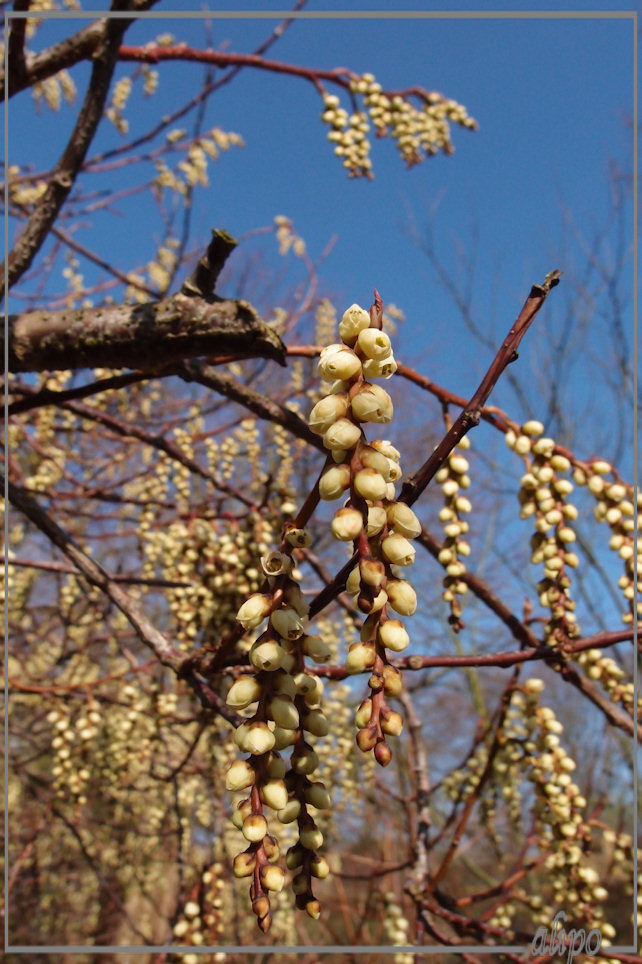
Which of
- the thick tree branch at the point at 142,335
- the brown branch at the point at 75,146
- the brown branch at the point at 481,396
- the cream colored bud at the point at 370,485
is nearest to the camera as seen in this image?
the cream colored bud at the point at 370,485

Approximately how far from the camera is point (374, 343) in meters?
0.50

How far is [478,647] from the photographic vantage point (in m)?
5.54

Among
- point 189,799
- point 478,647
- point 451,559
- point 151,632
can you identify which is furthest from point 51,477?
point 478,647

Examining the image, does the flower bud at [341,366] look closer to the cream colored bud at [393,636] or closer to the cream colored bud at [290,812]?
the cream colored bud at [393,636]

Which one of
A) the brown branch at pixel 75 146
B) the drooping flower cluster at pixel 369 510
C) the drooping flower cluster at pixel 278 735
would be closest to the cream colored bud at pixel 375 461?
the drooping flower cluster at pixel 369 510

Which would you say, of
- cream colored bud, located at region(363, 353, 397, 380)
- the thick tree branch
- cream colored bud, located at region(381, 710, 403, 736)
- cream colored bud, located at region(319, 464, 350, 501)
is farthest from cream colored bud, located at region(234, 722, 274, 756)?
the thick tree branch

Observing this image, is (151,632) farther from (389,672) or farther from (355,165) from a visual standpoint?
(355,165)

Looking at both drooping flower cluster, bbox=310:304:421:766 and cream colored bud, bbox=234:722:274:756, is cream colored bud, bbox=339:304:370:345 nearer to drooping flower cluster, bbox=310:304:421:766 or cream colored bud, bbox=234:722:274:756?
drooping flower cluster, bbox=310:304:421:766

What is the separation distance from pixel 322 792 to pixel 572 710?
18.6ft

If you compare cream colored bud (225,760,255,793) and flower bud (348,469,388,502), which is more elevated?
flower bud (348,469,388,502)

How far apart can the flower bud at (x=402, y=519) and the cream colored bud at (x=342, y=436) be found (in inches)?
2.4

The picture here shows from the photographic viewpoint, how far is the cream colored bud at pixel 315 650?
59 cm

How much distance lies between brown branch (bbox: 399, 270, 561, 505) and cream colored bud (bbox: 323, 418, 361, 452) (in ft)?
0.32

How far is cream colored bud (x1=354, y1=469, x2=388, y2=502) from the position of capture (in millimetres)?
467
